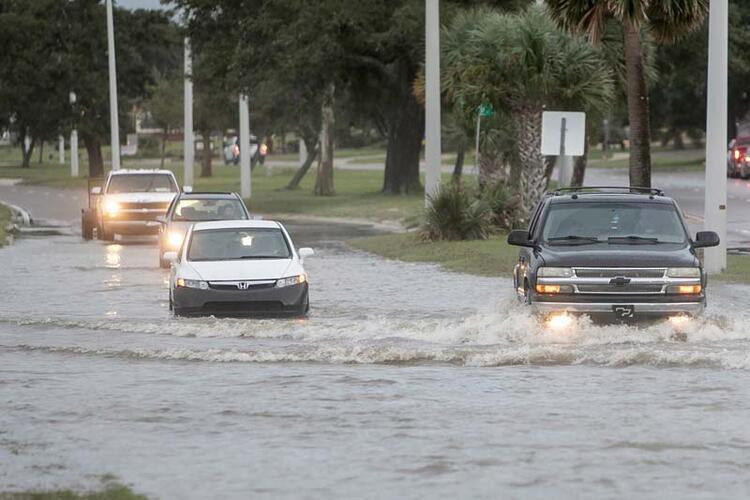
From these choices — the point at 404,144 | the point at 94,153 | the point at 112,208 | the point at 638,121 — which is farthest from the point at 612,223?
the point at 94,153

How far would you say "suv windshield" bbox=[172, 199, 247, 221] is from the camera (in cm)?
3014

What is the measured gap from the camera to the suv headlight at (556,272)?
16.7 metres

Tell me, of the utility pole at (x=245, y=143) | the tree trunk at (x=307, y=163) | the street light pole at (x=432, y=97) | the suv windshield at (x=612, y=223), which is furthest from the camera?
the tree trunk at (x=307, y=163)

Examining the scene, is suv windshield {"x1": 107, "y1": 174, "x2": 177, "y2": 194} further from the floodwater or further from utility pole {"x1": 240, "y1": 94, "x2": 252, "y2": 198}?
utility pole {"x1": 240, "y1": 94, "x2": 252, "y2": 198}

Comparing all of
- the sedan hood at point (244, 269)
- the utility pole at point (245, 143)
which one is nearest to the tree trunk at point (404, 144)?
the utility pole at point (245, 143)

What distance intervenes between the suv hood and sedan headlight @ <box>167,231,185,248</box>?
8.40 meters

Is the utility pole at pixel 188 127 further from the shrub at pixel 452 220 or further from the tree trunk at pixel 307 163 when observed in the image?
the shrub at pixel 452 220

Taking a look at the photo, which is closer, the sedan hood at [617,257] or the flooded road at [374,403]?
the flooded road at [374,403]

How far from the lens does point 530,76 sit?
33.6 meters

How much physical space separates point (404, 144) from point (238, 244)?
3841 centimetres

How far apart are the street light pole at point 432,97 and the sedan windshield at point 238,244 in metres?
14.2

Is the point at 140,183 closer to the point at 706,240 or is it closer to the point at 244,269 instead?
the point at 244,269

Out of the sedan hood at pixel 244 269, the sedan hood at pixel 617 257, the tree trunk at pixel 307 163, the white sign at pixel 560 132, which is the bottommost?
the tree trunk at pixel 307 163

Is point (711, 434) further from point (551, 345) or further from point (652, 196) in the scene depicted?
point (652, 196)
